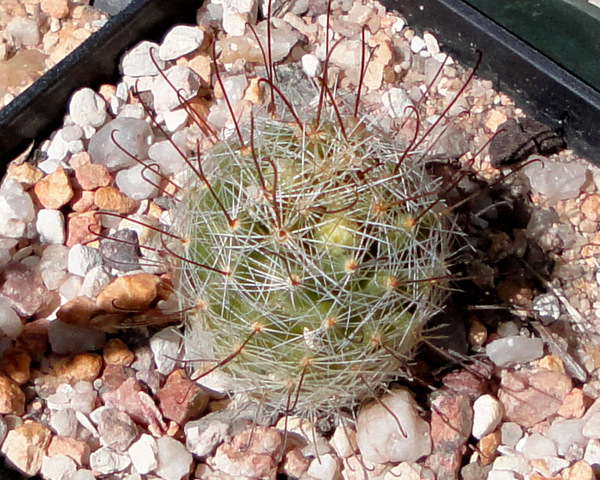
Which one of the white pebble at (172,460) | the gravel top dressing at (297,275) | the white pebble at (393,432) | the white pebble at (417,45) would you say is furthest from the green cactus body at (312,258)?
the white pebble at (417,45)

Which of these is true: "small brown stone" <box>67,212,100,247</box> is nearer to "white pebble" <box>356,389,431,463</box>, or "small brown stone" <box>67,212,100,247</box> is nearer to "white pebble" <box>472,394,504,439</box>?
"white pebble" <box>356,389,431,463</box>

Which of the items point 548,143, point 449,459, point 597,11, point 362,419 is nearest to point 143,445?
point 362,419

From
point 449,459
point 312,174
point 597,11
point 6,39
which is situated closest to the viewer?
point 312,174

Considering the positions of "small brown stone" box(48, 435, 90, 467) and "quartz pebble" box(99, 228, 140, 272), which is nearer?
"small brown stone" box(48, 435, 90, 467)

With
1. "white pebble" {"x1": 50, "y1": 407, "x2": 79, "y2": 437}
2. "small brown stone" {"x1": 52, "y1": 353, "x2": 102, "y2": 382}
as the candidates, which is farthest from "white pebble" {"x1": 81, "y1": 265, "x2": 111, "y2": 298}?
"white pebble" {"x1": 50, "y1": 407, "x2": 79, "y2": 437}

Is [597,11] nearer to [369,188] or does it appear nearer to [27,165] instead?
[369,188]

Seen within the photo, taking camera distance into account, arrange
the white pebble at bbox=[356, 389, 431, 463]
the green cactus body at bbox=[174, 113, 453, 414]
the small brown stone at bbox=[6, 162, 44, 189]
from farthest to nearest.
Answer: the small brown stone at bbox=[6, 162, 44, 189], the white pebble at bbox=[356, 389, 431, 463], the green cactus body at bbox=[174, 113, 453, 414]

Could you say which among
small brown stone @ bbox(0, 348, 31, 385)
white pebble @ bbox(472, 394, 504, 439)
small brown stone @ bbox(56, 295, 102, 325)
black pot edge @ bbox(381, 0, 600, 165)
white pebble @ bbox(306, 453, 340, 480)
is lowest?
small brown stone @ bbox(0, 348, 31, 385)
